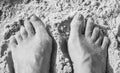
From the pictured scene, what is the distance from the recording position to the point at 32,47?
1.76 meters

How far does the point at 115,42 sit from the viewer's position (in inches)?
69.3

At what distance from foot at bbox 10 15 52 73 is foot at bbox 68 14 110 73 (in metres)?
0.16

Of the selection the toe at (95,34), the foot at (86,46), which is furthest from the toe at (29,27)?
the toe at (95,34)

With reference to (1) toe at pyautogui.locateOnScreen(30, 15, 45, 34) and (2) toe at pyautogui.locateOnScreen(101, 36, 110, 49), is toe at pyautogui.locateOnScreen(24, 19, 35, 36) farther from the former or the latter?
(2) toe at pyautogui.locateOnScreen(101, 36, 110, 49)

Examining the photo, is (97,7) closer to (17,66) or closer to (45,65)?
(45,65)

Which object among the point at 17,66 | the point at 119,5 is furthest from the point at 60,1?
the point at 17,66

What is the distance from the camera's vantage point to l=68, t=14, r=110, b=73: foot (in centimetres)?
174

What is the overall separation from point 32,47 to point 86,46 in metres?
0.33

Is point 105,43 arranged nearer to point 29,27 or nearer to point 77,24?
point 77,24

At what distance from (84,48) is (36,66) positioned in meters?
0.31

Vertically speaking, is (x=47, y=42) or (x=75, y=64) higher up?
(x=47, y=42)

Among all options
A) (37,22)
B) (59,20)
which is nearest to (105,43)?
(59,20)

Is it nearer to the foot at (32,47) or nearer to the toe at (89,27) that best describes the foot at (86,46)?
the toe at (89,27)

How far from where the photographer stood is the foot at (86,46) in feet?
5.71
